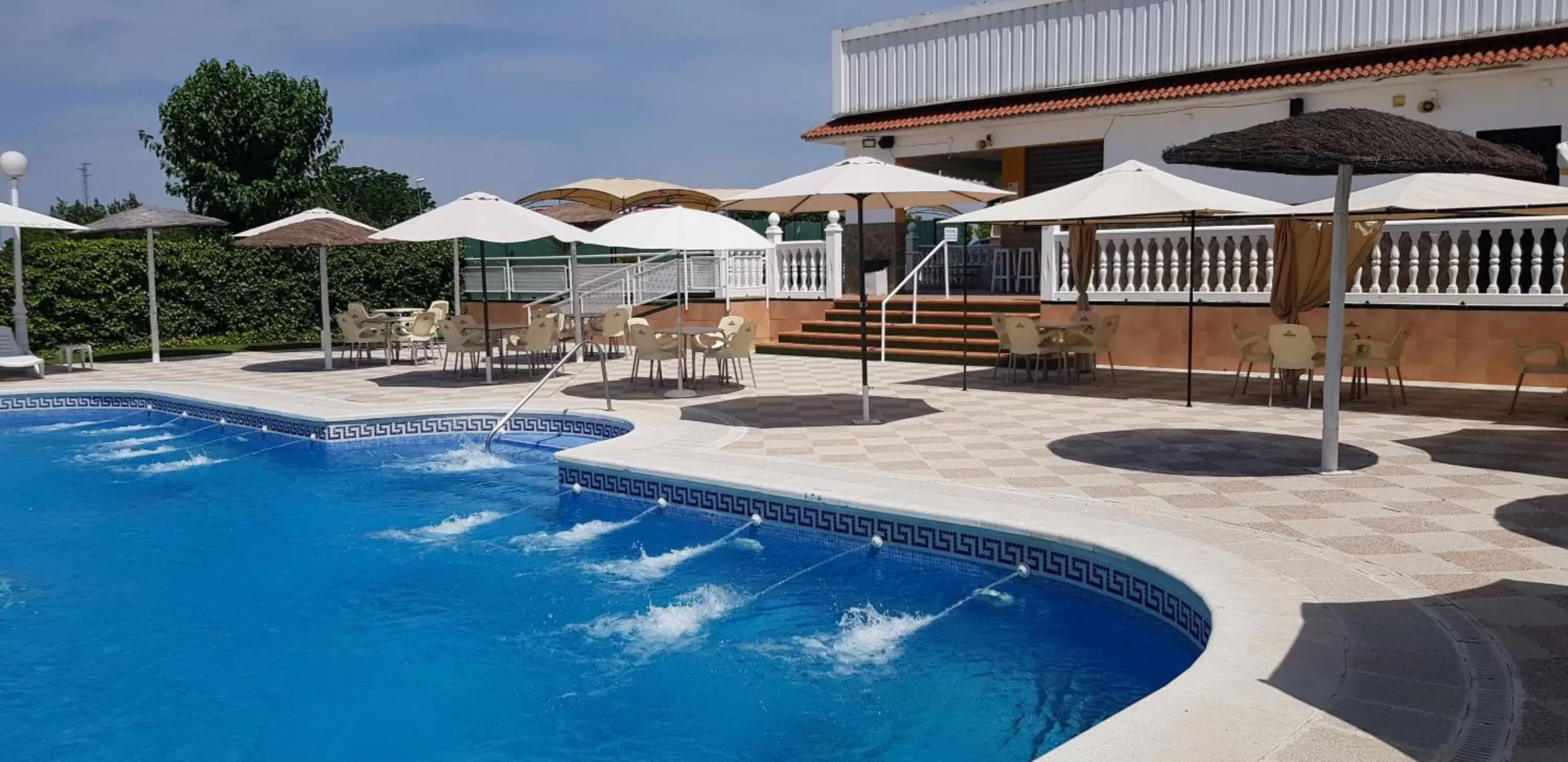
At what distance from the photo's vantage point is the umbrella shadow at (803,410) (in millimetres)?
Answer: 10734

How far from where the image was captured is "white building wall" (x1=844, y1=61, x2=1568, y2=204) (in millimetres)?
14039

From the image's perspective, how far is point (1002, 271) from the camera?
71.3 ft

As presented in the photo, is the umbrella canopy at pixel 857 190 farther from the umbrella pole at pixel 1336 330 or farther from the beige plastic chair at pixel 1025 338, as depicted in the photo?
the umbrella pole at pixel 1336 330

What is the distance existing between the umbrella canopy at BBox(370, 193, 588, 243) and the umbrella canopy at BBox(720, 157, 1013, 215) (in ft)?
10.6

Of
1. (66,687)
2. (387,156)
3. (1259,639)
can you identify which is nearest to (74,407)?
(66,687)

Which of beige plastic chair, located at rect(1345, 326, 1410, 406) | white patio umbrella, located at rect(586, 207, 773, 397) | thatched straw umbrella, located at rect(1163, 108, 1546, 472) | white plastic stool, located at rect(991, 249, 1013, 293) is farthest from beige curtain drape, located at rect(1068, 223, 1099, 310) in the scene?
white plastic stool, located at rect(991, 249, 1013, 293)

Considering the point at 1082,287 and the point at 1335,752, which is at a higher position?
the point at 1082,287

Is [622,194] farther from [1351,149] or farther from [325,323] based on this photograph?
[1351,149]

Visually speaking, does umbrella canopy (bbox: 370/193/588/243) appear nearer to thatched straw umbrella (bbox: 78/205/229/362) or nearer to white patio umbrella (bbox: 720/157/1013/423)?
white patio umbrella (bbox: 720/157/1013/423)

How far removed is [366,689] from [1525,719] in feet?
15.9

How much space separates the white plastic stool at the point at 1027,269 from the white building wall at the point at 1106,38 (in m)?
3.07

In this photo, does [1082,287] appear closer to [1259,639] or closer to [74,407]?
[1259,639]

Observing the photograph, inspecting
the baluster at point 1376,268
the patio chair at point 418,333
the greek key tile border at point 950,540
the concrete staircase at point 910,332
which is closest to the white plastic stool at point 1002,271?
the concrete staircase at point 910,332

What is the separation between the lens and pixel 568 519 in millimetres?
8375
